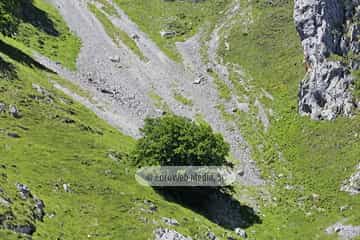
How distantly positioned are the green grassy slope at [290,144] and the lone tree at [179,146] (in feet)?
29.5

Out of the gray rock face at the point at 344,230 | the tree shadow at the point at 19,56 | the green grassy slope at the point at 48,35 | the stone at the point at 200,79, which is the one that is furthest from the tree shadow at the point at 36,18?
the gray rock face at the point at 344,230

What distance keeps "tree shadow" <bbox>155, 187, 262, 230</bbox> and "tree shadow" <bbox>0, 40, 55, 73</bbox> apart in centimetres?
3577

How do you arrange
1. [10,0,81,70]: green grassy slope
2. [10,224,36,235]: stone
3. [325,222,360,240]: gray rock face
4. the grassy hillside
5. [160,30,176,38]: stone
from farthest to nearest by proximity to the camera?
1. [160,30,176,38]: stone
2. [10,0,81,70]: green grassy slope
3. the grassy hillside
4. [325,222,360,240]: gray rock face
5. [10,224,36,235]: stone

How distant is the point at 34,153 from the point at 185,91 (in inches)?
1843

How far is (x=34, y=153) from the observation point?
59438mm

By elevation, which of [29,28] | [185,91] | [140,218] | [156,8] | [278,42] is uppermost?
[156,8]

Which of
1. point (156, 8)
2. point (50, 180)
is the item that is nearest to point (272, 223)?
point (50, 180)

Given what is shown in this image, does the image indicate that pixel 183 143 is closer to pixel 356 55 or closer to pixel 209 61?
pixel 356 55

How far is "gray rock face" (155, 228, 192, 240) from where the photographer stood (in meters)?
50.0

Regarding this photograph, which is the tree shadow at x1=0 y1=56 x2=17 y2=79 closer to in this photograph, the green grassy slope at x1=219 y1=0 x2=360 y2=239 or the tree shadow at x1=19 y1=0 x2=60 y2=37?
the green grassy slope at x1=219 y1=0 x2=360 y2=239

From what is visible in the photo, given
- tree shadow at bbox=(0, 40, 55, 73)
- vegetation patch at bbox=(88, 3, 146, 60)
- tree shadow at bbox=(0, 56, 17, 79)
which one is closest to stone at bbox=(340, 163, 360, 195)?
tree shadow at bbox=(0, 56, 17, 79)

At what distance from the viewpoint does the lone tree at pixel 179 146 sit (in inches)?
2484

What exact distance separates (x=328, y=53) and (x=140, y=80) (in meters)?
32.7

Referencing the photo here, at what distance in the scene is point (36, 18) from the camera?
120 metres
